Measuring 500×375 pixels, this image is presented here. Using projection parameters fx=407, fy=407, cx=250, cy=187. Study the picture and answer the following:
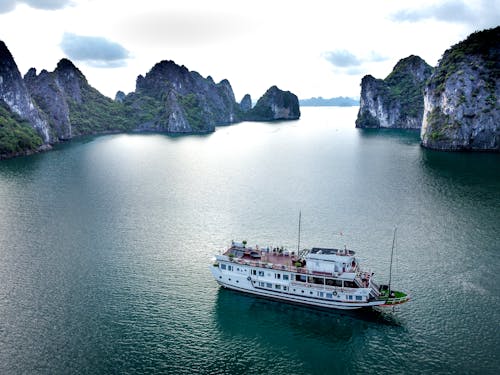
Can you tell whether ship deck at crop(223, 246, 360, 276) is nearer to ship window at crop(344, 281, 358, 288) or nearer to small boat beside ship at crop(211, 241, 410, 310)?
small boat beside ship at crop(211, 241, 410, 310)

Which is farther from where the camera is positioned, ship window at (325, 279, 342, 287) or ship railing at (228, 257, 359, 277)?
ship railing at (228, 257, 359, 277)

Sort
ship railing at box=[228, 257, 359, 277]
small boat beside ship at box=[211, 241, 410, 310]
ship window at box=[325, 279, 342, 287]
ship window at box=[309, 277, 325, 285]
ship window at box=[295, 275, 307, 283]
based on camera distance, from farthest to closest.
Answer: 1. ship window at box=[295, 275, 307, 283]
2. ship window at box=[309, 277, 325, 285]
3. ship railing at box=[228, 257, 359, 277]
4. ship window at box=[325, 279, 342, 287]
5. small boat beside ship at box=[211, 241, 410, 310]

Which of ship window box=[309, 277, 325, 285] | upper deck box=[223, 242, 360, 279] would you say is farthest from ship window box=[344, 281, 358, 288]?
ship window box=[309, 277, 325, 285]

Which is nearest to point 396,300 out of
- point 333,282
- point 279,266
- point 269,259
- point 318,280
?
point 333,282

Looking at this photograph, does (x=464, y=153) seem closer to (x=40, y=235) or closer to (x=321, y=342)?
(x=321, y=342)

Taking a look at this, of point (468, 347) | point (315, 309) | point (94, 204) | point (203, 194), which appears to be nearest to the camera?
point (468, 347)

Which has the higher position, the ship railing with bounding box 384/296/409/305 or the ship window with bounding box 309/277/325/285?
the ship window with bounding box 309/277/325/285

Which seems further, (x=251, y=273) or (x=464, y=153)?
(x=464, y=153)

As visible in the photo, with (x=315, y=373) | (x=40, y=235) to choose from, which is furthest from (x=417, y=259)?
(x=40, y=235)

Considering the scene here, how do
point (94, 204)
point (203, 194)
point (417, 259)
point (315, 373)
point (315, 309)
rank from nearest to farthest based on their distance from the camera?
point (315, 373) → point (315, 309) → point (417, 259) → point (94, 204) → point (203, 194)
